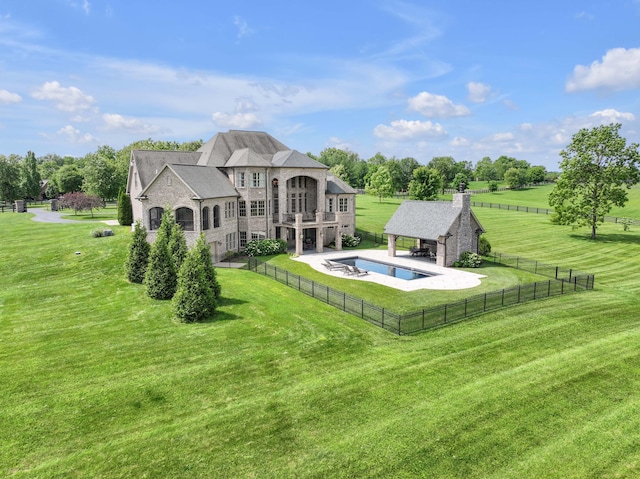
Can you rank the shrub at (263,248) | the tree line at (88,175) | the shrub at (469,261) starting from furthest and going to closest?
the tree line at (88,175) < the shrub at (263,248) < the shrub at (469,261)

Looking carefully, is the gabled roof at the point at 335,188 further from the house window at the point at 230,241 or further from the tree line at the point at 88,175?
the tree line at the point at 88,175

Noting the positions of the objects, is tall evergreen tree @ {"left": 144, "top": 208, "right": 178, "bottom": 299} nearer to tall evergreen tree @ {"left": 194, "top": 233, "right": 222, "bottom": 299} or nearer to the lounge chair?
tall evergreen tree @ {"left": 194, "top": 233, "right": 222, "bottom": 299}

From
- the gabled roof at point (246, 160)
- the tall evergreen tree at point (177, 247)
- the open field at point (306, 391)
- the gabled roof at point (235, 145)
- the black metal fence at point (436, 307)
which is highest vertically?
the gabled roof at point (235, 145)

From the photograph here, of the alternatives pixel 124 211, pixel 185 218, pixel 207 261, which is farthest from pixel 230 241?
pixel 207 261

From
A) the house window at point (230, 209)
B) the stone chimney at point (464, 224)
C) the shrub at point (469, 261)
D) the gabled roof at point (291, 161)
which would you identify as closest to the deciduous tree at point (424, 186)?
the gabled roof at point (291, 161)

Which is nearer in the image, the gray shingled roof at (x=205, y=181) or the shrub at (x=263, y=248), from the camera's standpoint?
the gray shingled roof at (x=205, y=181)

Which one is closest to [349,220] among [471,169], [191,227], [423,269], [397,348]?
[423,269]
